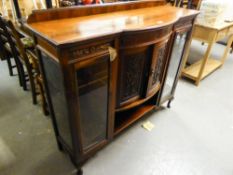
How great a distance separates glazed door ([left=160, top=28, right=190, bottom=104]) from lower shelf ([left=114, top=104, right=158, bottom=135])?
8.8 inches

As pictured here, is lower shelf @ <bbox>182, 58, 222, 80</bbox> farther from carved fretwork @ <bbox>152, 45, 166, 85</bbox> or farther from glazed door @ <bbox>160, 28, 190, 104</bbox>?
carved fretwork @ <bbox>152, 45, 166, 85</bbox>

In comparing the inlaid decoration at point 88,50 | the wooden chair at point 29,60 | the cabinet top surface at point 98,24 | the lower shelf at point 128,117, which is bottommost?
the lower shelf at point 128,117

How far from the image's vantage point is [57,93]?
1.09m

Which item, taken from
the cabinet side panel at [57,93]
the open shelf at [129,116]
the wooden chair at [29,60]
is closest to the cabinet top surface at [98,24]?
the cabinet side panel at [57,93]

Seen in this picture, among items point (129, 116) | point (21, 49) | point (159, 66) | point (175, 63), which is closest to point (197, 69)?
point (175, 63)

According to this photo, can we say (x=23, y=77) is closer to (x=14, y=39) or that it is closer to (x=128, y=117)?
(x=14, y=39)

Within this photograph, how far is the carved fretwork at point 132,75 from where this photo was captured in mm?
1247

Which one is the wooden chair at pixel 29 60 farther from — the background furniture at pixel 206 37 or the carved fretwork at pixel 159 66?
the background furniture at pixel 206 37

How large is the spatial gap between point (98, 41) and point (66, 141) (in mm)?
826

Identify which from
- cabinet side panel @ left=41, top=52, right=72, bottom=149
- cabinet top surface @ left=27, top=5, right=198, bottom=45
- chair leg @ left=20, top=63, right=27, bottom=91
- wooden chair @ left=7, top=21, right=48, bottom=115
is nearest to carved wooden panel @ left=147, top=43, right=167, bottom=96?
cabinet top surface @ left=27, top=5, right=198, bottom=45

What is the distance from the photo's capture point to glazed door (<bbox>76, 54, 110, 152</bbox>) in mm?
995

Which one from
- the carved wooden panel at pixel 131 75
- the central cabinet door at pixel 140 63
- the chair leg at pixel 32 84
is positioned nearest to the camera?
the central cabinet door at pixel 140 63

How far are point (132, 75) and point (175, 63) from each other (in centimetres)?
65

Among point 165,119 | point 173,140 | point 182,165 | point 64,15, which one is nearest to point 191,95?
point 165,119
